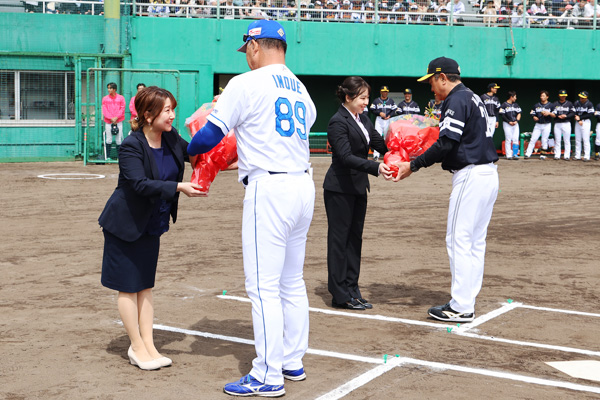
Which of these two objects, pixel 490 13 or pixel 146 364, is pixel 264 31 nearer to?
pixel 146 364

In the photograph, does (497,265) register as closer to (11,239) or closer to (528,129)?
(11,239)

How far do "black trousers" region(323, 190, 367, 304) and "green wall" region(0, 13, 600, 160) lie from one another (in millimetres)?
15990

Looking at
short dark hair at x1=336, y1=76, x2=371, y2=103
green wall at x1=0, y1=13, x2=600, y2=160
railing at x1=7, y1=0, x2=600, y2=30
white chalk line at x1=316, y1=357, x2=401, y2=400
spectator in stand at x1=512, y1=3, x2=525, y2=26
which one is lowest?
white chalk line at x1=316, y1=357, x2=401, y2=400

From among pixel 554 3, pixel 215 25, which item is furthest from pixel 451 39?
pixel 215 25

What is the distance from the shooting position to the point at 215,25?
23328 millimetres

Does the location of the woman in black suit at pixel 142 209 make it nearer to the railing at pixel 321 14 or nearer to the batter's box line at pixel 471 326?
the batter's box line at pixel 471 326

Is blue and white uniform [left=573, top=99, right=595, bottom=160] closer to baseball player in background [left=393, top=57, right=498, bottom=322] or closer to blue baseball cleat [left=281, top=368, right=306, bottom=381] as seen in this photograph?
baseball player in background [left=393, top=57, right=498, bottom=322]

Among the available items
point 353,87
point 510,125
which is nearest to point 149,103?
point 353,87

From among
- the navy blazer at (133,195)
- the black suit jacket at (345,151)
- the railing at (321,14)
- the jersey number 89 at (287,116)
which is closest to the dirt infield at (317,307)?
the navy blazer at (133,195)

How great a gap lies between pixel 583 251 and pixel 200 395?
664 centimetres

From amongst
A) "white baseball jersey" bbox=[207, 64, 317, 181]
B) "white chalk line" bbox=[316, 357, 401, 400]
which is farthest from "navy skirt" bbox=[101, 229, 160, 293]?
"white chalk line" bbox=[316, 357, 401, 400]

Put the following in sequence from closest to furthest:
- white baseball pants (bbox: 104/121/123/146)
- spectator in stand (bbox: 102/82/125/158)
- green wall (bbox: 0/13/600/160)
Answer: spectator in stand (bbox: 102/82/125/158) < white baseball pants (bbox: 104/121/123/146) < green wall (bbox: 0/13/600/160)

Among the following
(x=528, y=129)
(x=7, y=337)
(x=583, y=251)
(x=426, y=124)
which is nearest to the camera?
(x=7, y=337)

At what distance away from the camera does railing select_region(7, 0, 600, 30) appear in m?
22.2
